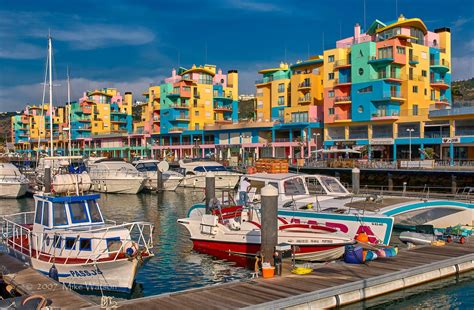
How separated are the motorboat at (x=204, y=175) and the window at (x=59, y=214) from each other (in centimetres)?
3577

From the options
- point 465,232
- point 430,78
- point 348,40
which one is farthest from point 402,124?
point 465,232

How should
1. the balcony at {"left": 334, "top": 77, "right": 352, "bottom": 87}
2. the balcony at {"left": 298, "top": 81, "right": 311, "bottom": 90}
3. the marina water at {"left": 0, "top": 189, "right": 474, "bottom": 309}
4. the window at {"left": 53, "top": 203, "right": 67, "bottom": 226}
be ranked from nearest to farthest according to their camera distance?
1. the marina water at {"left": 0, "top": 189, "right": 474, "bottom": 309}
2. the window at {"left": 53, "top": 203, "right": 67, "bottom": 226}
3. the balcony at {"left": 334, "top": 77, "right": 352, "bottom": 87}
4. the balcony at {"left": 298, "top": 81, "right": 311, "bottom": 90}

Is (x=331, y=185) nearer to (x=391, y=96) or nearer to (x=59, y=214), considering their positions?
(x=59, y=214)

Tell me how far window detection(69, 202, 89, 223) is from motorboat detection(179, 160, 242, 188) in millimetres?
35412

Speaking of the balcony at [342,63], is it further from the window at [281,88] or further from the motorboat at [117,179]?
the motorboat at [117,179]

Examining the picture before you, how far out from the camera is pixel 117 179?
54469mm

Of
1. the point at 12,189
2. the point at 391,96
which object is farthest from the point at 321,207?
the point at 391,96

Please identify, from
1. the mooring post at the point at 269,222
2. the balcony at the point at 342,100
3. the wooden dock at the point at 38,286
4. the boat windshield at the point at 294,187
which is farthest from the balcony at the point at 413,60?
the wooden dock at the point at 38,286

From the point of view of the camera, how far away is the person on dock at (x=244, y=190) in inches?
1027

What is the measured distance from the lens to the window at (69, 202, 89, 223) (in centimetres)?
1922

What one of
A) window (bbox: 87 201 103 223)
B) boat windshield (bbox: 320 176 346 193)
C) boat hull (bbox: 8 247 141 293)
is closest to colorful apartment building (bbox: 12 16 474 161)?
boat windshield (bbox: 320 176 346 193)

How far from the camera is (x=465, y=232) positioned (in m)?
23.6

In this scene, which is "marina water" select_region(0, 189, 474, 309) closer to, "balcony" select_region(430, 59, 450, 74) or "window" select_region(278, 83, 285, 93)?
"balcony" select_region(430, 59, 450, 74)

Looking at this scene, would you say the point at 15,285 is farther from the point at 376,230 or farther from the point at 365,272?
the point at 376,230
